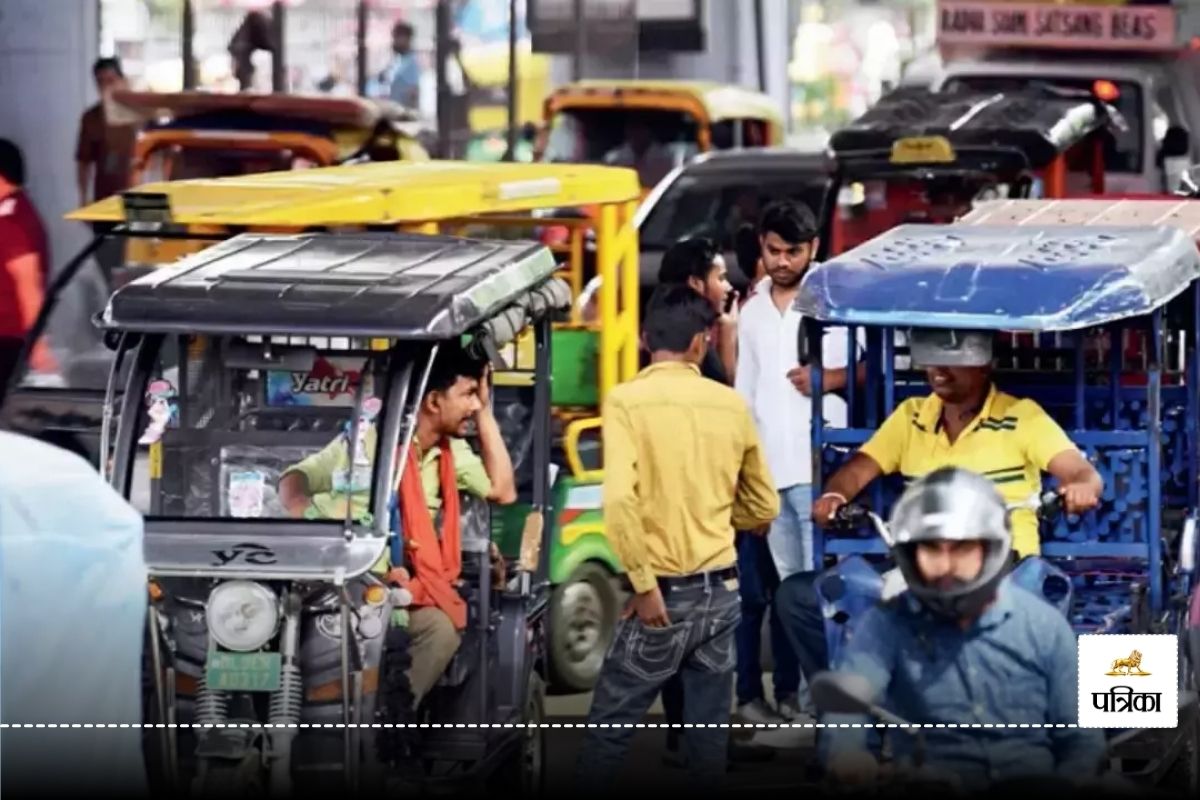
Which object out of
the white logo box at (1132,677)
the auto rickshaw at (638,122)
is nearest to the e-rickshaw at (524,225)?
the white logo box at (1132,677)

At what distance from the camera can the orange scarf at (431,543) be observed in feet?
22.1

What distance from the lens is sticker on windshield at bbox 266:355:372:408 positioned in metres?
7.28

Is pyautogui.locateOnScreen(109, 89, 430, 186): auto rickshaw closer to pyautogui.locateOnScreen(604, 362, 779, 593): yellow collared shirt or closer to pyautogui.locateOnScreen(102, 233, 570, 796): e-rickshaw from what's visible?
pyautogui.locateOnScreen(102, 233, 570, 796): e-rickshaw

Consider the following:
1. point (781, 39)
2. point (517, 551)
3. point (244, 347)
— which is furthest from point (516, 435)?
point (781, 39)

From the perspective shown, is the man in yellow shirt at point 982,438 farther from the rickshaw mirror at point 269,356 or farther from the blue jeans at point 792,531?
the rickshaw mirror at point 269,356

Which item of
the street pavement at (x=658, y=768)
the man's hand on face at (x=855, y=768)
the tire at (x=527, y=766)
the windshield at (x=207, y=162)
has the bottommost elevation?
the street pavement at (x=658, y=768)

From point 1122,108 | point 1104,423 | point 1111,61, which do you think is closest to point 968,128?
point 1122,108

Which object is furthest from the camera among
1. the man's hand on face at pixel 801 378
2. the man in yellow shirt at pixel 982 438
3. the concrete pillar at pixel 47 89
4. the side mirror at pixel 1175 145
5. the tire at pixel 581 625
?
the side mirror at pixel 1175 145

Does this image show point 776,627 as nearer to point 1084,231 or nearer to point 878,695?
point 1084,231

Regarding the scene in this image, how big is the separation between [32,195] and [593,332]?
4.64m

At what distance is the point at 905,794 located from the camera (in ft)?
17.7

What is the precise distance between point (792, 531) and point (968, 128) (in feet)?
18.7

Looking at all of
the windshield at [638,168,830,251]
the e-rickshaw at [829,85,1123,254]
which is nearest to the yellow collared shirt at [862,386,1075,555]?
the e-rickshaw at [829,85,1123,254]

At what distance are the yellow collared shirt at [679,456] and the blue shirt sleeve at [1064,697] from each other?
1.46 m
